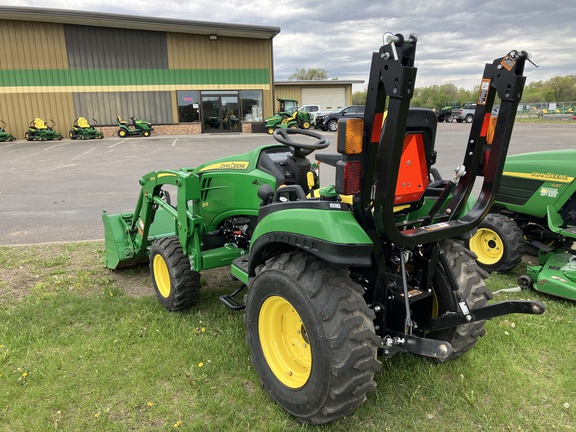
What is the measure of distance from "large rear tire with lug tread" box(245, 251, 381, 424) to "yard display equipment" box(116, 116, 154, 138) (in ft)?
79.7

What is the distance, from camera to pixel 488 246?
4.78m

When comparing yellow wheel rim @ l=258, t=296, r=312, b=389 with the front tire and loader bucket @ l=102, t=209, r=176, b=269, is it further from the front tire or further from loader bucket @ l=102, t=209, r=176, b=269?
the front tire

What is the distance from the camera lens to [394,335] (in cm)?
257

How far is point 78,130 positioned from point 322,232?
1001 inches

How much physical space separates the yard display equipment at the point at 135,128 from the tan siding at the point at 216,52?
13.1ft

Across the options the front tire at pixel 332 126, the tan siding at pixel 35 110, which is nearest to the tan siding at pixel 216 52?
the front tire at pixel 332 126

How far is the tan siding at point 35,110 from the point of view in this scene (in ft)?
81.5

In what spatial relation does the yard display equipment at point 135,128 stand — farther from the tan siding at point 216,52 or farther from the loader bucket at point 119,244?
the loader bucket at point 119,244

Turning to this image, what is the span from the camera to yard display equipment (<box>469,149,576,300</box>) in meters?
4.05

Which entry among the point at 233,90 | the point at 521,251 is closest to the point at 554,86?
the point at 233,90

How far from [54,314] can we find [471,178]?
3523 millimetres

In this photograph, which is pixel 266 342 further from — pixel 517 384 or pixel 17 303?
pixel 17 303

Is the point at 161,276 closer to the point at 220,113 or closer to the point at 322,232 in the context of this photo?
the point at 322,232

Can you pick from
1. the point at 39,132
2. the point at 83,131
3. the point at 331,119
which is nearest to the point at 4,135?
the point at 39,132
